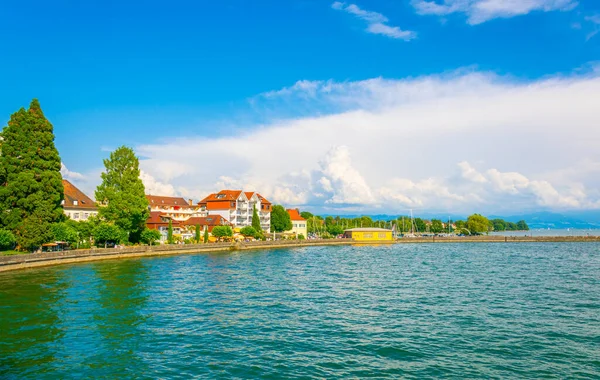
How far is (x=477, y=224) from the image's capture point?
188m

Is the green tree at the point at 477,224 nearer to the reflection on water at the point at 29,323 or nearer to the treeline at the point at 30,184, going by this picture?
the treeline at the point at 30,184

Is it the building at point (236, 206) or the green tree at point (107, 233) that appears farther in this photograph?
the building at point (236, 206)

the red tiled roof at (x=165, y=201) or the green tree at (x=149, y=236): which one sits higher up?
the red tiled roof at (x=165, y=201)

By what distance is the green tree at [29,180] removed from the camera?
57.8 metres

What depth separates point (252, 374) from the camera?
60.5 ft

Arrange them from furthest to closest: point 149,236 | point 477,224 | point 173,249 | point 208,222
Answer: point 477,224, point 208,222, point 149,236, point 173,249

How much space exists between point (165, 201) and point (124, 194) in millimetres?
72983

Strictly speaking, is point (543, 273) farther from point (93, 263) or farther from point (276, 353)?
point (93, 263)

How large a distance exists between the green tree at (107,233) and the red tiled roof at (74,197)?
20857 millimetres

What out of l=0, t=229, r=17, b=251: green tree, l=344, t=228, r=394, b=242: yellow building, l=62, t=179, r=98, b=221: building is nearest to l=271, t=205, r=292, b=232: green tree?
l=344, t=228, r=394, b=242: yellow building

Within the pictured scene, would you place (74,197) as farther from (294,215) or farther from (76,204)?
(294,215)

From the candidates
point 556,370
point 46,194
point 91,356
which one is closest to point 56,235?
point 46,194

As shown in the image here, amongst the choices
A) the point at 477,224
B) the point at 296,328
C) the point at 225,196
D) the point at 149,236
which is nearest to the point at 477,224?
the point at 477,224

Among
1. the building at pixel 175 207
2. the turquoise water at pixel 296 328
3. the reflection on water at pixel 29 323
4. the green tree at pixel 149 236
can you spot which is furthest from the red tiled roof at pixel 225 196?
the reflection on water at pixel 29 323
